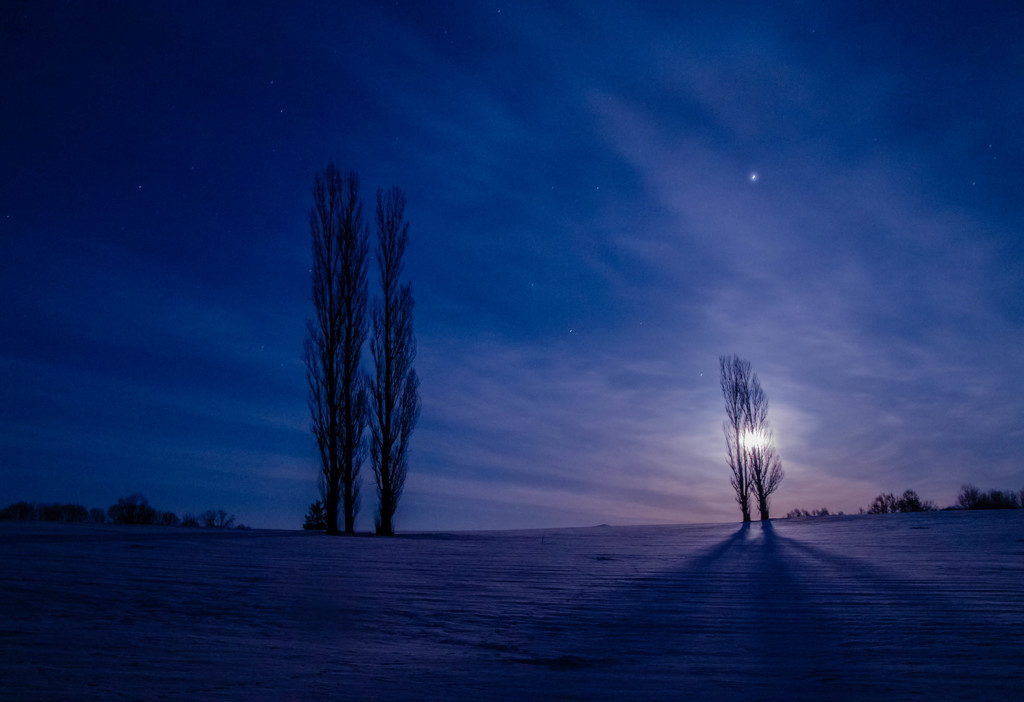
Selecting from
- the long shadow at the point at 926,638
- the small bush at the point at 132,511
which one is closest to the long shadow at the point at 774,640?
the long shadow at the point at 926,638

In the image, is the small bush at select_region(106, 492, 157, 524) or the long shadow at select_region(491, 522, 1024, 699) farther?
the small bush at select_region(106, 492, 157, 524)

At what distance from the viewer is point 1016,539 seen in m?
7.61

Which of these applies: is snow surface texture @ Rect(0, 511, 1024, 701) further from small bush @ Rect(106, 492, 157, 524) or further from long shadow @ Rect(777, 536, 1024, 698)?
small bush @ Rect(106, 492, 157, 524)

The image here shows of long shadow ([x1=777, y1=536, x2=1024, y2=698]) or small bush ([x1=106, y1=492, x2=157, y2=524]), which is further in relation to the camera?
small bush ([x1=106, y1=492, x2=157, y2=524])

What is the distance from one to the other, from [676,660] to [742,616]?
117 centimetres

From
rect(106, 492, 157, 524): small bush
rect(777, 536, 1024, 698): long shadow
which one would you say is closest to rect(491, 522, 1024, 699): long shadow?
rect(777, 536, 1024, 698): long shadow

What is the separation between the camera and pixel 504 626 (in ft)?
11.2

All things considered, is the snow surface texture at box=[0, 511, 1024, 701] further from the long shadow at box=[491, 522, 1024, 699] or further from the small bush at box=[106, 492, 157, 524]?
the small bush at box=[106, 492, 157, 524]

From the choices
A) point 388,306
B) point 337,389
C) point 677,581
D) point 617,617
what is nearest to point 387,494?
point 337,389

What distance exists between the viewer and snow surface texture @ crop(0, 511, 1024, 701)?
2.21 meters

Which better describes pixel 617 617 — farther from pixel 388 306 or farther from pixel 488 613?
pixel 388 306

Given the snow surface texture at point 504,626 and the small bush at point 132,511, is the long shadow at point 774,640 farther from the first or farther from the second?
the small bush at point 132,511

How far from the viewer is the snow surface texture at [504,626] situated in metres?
2.21

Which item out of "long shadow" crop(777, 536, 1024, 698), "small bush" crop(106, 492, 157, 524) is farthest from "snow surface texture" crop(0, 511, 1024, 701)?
"small bush" crop(106, 492, 157, 524)
